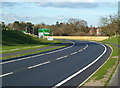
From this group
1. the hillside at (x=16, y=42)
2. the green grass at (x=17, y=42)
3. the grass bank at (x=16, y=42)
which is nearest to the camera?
the green grass at (x=17, y=42)

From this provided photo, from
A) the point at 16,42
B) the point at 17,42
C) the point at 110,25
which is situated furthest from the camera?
the point at 110,25

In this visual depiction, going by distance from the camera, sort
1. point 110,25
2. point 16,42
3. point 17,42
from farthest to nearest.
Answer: point 110,25
point 17,42
point 16,42

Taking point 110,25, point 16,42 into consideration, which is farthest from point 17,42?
point 110,25

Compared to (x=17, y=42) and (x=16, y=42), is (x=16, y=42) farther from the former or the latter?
(x=17, y=42)

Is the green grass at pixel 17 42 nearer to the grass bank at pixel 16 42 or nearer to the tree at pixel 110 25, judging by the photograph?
the grass bank at pixel 16 42

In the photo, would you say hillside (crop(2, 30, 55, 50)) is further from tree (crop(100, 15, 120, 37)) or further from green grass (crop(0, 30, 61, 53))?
tree (crop(100, 15, 120, 37))

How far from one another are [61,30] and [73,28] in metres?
6.97

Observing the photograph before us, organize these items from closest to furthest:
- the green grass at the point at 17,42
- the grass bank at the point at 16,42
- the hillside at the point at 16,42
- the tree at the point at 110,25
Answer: the green grass at the point at 17,42
the grass bank at the point at 16,42
the hillside at the point at 16,42
the tree at the point at 110,25

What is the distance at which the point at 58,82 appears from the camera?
10.7 metres

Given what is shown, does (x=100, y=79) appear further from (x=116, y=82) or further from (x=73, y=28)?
(x=73, y=28)

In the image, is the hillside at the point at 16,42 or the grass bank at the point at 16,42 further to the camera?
the hillside at the point at 16,42

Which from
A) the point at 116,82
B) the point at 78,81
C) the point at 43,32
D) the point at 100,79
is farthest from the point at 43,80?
the point at 43,32

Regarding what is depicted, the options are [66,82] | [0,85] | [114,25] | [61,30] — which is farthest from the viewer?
[61,30]

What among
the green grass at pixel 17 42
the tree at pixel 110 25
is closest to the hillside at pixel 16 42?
the green grass at pixel 17 42
